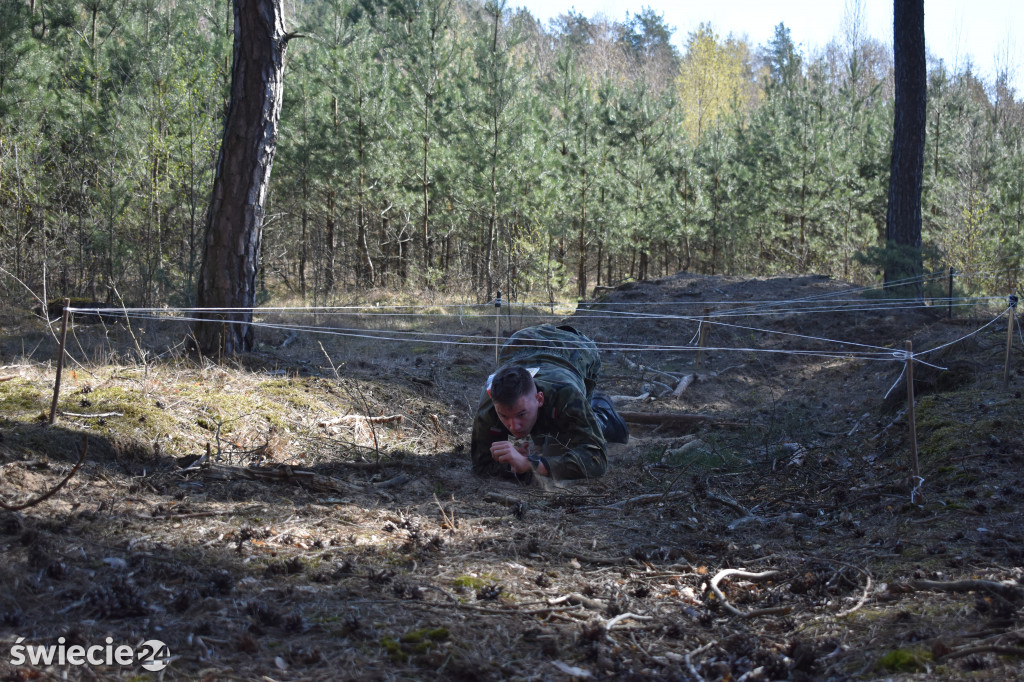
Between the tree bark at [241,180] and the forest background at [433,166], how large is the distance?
503 millimetres

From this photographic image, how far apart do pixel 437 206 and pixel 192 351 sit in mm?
14566

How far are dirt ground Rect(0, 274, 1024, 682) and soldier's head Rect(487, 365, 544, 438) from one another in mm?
458

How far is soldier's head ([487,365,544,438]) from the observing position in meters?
4.57

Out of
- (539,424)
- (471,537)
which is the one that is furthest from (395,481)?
(471,537)

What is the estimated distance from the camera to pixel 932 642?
2453mm

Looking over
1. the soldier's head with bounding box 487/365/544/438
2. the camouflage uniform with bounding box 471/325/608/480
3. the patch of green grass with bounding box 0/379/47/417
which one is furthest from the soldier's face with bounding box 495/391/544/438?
the patch of green grass with bounding box 0/379/47/417

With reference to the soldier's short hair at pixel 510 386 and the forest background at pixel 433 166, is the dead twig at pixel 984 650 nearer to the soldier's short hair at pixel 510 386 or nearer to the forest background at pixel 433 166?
the soldier's short hair at pixel 510 386

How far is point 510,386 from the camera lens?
4562mm

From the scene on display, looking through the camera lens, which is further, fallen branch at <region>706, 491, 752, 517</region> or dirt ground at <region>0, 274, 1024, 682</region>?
fallen branch at <region>706, 491, 752, 517</region>

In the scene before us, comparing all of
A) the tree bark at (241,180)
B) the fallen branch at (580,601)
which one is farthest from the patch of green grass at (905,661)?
the tree bark at (241,180)

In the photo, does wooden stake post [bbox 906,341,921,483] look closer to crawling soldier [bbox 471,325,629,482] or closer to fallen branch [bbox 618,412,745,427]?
crawling soldier [bbox 471,325,629,482]

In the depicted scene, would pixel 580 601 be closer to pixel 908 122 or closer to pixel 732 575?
pixel 732 575

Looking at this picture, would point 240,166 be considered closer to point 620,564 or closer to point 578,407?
point 578,407

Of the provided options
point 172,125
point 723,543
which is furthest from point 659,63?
point 723,543
